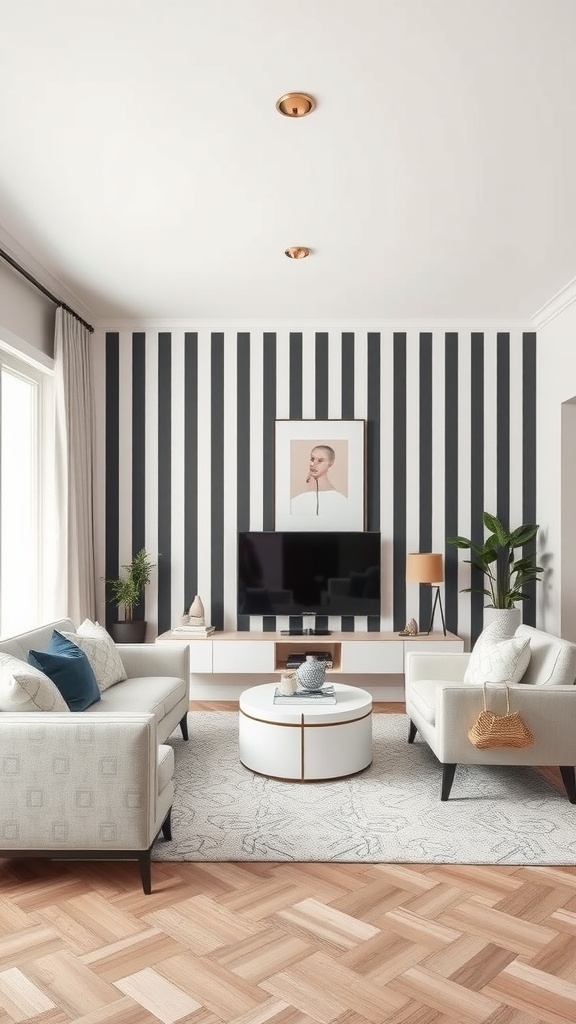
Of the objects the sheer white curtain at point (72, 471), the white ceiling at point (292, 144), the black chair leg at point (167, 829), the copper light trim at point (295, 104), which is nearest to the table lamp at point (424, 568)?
the white ceiling at point (292, 144)

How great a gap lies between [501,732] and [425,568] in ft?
7.16

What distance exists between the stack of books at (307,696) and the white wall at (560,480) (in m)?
2.18

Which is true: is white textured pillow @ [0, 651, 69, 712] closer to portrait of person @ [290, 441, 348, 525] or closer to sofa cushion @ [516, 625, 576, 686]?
sofa cushion @ [516, 625, 576, 686]

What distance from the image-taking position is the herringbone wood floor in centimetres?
197

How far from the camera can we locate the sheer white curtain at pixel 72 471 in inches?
197

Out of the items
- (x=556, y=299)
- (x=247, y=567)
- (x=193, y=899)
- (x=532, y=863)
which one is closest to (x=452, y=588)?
(x=247, y=567)

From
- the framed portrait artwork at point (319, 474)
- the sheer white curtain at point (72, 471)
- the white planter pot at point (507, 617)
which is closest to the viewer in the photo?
the sheer white curtain at point (72, 471)

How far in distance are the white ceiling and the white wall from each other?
20.6 inches

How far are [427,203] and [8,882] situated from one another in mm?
3500

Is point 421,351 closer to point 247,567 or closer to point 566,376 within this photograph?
point 566,376

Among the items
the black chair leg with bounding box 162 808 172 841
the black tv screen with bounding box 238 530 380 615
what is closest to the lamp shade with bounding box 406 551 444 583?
the black tv screen with bounding box 238 530 380 615

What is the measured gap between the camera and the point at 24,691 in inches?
109

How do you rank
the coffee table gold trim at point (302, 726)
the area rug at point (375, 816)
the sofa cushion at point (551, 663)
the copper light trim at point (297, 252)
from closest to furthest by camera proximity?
the area rug at point (375, 816)
the sofa cushion at point (551, 663)
the coffee table gold trim at point (302, 726)
the copper light trim at point (297, 252)

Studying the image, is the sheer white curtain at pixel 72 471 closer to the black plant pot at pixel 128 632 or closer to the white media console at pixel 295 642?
the black plant pot at pixel 128 632
